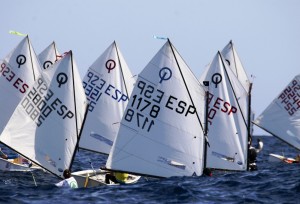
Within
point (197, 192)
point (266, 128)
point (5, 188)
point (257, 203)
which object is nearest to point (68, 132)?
point (5, 188)

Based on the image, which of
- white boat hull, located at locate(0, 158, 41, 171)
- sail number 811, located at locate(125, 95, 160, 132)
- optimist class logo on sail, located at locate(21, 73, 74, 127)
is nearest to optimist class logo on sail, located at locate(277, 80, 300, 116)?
white boat hull, located at locate(0, 158, 41, 171)

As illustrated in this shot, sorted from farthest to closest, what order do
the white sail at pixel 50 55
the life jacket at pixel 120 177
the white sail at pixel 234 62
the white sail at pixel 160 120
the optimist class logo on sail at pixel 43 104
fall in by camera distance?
the white sail at pixel 50 55 → the white sail at pixel 234 62 → the life jacket at pixel 120 177 → the optimist class logo on sail at pixel 43 104 → the white sail at pixel 160 120

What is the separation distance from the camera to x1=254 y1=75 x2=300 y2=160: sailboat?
63188mm

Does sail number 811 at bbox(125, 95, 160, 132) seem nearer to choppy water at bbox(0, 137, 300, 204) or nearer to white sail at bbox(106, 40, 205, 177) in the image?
white sail at bbox(106, 40, 205, 177)

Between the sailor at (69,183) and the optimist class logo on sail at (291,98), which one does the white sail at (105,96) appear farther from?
the sailor at (69,183)

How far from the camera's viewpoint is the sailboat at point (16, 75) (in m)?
55.7

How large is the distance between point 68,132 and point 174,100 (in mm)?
5613

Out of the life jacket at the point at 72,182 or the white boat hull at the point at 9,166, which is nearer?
the life jacket at the point at 72,182

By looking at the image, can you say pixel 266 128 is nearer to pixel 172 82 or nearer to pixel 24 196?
pixel 172 82

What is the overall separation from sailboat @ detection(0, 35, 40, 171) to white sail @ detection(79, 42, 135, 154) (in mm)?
3816

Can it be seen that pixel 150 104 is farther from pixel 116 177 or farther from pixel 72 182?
pixel 72 182

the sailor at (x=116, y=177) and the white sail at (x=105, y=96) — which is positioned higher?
the white sail at (x=105, y=96)

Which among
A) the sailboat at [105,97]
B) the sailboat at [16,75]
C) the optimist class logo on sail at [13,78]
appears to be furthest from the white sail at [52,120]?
the sailboat at [105,97]

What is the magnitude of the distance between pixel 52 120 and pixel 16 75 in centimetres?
1342
